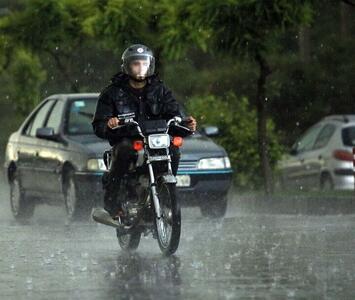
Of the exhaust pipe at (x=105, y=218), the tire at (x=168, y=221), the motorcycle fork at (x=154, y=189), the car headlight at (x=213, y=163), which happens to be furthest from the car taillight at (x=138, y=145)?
the car headlight at (x=213, y=163)

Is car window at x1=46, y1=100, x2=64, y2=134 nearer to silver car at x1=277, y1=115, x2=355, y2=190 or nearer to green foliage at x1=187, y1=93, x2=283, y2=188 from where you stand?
green foliage at x1=187, y1=93, x2=283, y2=188

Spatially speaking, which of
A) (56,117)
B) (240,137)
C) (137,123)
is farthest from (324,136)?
(137,123)

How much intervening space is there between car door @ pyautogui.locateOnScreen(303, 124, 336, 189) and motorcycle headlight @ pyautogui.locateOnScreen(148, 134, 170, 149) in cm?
1379

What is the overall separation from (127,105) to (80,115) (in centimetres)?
648

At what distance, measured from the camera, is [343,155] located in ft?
89.2

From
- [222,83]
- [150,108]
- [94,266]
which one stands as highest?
[150,108]

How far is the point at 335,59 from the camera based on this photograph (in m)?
51.1

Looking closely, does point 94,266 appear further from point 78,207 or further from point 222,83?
point 222,83

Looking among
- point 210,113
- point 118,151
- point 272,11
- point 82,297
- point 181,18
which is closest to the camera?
point 82,297

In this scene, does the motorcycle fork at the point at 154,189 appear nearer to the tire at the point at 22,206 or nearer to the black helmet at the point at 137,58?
the black helmet at the point at 137,58

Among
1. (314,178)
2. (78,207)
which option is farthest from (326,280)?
(314,178)

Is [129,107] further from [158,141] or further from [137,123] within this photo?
[158,141]

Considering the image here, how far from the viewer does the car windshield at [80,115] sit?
21.0 m

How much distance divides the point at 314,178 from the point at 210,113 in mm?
2024
